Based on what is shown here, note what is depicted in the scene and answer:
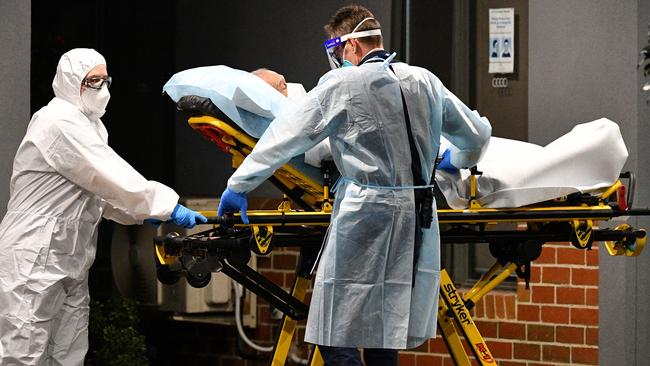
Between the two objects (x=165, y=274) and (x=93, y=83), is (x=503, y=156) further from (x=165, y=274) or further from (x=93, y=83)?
(x=93, y=83)

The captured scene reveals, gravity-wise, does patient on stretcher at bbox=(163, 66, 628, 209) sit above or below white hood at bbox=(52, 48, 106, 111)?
below

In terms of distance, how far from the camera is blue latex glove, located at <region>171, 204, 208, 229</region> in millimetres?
4007

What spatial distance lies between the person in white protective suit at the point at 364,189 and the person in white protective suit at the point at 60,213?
54 cm

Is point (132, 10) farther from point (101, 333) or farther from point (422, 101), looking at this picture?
point (422, 101)

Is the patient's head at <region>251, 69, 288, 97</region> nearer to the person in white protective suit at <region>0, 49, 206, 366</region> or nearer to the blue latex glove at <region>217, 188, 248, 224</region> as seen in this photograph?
the person in white protective suit at <region>0, 49, 206, 366</region>

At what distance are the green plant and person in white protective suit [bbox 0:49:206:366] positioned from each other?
3.65 feet

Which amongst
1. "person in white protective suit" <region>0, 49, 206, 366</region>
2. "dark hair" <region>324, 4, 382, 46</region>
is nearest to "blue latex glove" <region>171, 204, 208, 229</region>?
"person in white protective suit" <region>0, 49, 206, 366</region>

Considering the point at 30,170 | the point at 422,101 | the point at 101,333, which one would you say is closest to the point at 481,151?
the point at 422,101

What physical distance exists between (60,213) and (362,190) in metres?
1.19

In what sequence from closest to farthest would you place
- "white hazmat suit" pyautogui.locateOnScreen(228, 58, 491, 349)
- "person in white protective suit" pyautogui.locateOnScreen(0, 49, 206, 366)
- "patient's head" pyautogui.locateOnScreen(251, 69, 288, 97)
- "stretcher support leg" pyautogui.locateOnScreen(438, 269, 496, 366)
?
"white hazmat suit" pyautogui.locateOnScreen(228, 58, 491, 349), "person in white protective suit" pyautogui.locateOnScreen(0, 49, 206, 366), "stretcher support leg" pyautogui.locateOnScreen(438, 269, 496, 366), "patient's head" pyautogui.locateOnScreen(251, 69, 288, 97)

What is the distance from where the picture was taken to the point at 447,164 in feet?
13.8

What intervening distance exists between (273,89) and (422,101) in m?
0.69

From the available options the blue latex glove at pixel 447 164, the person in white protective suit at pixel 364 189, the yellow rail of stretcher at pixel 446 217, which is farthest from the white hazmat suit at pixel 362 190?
the blue latex glove at pixel 447 164

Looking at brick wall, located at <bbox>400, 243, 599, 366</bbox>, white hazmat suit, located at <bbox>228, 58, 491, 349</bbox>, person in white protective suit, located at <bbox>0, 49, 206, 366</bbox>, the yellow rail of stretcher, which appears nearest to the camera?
white hazmat suit, located at <bbox>228, 58, 491, 349</bbox>
